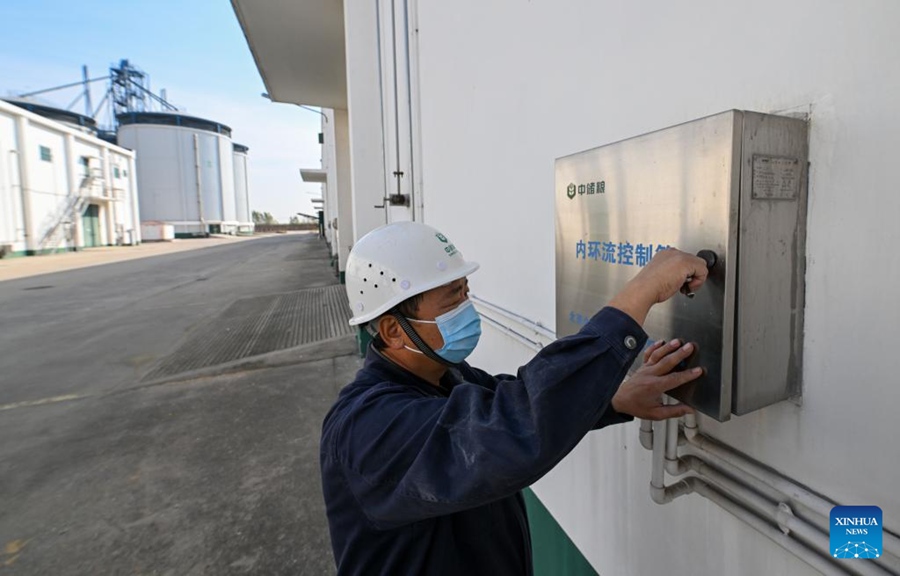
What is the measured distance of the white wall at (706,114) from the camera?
2.37 feet

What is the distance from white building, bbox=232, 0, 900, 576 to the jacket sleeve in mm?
362

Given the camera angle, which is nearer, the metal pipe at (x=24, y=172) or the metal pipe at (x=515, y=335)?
the metal pipe at (x=515, y=335)

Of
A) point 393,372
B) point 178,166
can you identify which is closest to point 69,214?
point 178,166

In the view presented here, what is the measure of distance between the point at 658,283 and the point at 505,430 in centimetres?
36

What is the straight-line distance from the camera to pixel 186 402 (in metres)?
5.31

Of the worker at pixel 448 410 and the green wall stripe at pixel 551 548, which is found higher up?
the worker at pixel 448 410

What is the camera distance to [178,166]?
41.2 meters

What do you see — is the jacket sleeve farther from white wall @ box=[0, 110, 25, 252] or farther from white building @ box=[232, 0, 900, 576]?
white wall @ box=[0, 110, 25, 252]

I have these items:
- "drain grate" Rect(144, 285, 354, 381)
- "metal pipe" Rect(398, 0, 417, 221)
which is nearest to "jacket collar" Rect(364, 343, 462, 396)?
"metal pipe" Rect(398, 0, 417, 221)

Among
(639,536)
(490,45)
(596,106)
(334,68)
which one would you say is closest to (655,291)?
(596,106)

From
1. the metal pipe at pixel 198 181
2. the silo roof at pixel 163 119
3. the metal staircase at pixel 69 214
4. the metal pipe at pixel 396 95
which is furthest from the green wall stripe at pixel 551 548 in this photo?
the silo roof at pixel 163 119

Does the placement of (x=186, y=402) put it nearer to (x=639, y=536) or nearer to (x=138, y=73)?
(x=639, y=536)

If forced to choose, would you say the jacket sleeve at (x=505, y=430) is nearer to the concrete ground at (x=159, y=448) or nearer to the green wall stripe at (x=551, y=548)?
the green wall stripe at (x=551, y=548)

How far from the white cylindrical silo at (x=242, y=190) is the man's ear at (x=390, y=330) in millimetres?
54152
